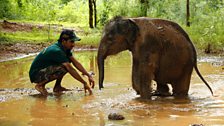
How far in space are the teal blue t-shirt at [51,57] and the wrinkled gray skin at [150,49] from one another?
0.90 m

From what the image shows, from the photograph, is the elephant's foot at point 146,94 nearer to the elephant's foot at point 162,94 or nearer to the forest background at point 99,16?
the elephant's foot at point 162,94

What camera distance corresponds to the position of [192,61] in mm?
8086

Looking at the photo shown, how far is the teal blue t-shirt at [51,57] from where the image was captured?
8.21m

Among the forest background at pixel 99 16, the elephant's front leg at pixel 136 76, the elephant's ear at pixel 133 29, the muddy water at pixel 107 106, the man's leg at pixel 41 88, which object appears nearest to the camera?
the muddy water at pixel 107 106

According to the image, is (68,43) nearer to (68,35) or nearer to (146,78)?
(68,35)

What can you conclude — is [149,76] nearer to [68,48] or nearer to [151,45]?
[151,45]

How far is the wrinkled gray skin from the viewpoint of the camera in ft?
25.1

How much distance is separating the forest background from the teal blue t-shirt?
477cm

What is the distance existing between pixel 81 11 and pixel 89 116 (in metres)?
34.6

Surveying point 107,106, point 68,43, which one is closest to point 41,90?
point 68,43

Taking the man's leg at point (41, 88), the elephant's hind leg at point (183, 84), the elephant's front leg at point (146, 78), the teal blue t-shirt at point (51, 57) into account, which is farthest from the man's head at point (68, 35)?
the elephant's hind leg at point (183, 84)

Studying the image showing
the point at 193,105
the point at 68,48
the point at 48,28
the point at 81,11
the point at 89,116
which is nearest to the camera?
the point at 89,116

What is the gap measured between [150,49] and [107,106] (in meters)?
1.24

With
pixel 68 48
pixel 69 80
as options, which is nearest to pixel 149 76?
pixel 68 48
